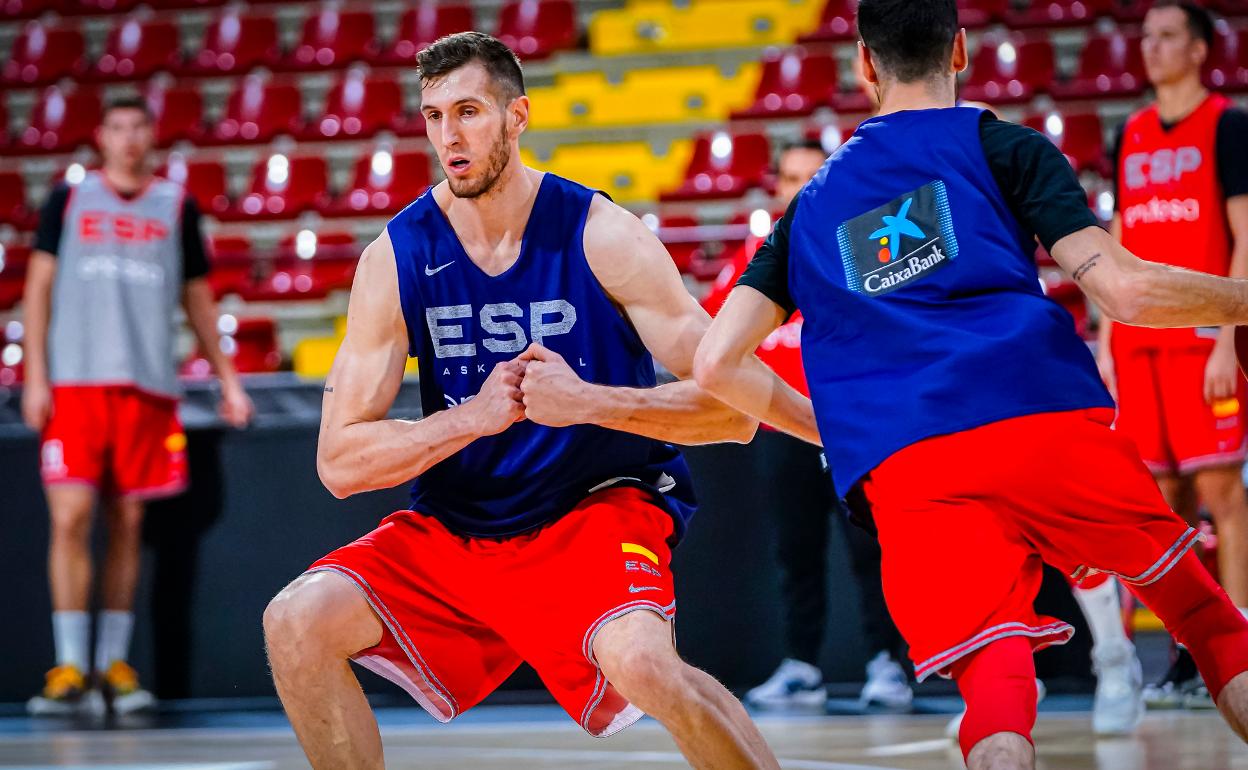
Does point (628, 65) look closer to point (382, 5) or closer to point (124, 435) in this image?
point (382, 5)

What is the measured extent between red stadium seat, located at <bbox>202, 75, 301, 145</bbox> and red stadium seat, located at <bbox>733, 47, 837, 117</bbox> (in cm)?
332

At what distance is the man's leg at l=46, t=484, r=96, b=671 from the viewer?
576cm

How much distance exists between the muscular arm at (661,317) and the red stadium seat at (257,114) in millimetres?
8230

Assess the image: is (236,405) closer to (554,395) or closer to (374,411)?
(374,411)

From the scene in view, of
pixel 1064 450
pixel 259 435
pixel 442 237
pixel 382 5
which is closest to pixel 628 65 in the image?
pixel 382 5

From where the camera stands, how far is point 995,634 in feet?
7.66

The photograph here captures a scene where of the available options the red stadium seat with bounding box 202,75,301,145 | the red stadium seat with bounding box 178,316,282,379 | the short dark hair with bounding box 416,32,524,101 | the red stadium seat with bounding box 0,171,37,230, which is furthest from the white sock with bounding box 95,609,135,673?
the red stadium seat with bounding box 202,75,301,145

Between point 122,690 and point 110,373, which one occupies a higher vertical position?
point 110,373

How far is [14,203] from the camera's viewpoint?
1079cm

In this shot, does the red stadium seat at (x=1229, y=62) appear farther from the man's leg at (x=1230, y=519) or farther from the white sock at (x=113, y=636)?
the white sock at (x=113, y=636)

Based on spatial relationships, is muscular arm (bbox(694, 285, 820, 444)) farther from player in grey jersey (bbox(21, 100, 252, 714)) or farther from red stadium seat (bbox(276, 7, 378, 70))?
red stadium seat (bbox(276, 7, 378, 70))

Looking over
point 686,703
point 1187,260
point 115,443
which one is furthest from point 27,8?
point 686,703

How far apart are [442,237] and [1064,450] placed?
4.65ft

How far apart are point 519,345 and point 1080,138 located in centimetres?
707
